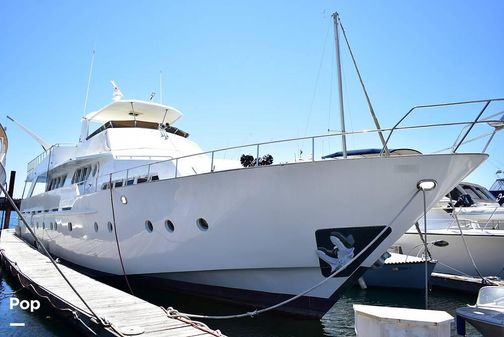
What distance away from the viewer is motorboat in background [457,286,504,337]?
5.58 m

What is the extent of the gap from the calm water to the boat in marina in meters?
0.33

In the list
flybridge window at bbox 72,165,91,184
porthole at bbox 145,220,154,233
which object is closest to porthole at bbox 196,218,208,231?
porthole at bbox 145,220,154,233

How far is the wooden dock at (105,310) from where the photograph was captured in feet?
18.4

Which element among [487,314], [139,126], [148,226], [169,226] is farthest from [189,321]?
[139,126]

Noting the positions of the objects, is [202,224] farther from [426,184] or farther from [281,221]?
[426,184]

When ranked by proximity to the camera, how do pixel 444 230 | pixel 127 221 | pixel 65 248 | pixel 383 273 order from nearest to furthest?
1. pixel 127 221
2. pixel 383 273
3. pixel 65 248
4. pixel 444 230

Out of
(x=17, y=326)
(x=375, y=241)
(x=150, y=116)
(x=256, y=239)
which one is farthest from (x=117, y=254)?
(x=375, y=241)

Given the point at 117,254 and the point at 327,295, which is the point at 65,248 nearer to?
the point at 117,254

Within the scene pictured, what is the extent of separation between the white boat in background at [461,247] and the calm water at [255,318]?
1.67m

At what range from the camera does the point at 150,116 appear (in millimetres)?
13148

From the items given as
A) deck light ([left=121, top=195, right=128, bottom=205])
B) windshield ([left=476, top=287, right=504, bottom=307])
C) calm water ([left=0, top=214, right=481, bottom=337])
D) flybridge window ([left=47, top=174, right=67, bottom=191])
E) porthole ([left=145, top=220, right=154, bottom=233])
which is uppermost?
flybridge window ([left=47, top=174, right=67, bottom=191])

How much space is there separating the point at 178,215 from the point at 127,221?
178 cm

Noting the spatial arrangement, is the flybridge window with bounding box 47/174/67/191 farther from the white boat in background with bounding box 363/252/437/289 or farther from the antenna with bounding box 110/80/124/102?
the white boat in background with bounding box 363/252/437/289

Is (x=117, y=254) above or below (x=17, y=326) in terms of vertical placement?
above
